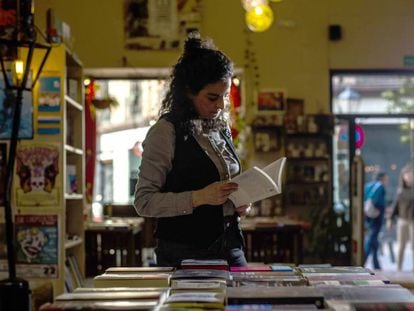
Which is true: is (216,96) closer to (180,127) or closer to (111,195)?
(180,127)

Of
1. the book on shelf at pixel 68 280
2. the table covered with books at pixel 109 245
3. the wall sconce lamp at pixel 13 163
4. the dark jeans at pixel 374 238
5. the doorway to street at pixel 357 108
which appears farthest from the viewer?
the dark jeans at pixel 374 238

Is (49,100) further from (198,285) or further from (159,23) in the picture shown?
(159,23)

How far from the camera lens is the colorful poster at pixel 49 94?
14.8ft

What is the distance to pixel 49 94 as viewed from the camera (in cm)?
452

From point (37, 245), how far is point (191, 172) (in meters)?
2.51

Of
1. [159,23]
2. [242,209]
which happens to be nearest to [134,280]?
[242,209]

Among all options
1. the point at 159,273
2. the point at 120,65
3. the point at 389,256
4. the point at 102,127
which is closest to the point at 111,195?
the point at 102,127

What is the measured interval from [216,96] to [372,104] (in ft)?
20.3

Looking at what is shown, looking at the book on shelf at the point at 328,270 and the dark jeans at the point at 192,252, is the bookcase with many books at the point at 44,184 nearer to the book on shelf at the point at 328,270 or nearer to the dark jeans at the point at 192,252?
the dark jeans at the point at 192,252

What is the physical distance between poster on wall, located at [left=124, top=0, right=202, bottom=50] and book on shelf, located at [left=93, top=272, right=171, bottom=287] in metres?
6.18

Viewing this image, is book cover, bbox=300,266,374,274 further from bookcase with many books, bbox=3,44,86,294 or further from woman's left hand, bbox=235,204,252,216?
bookcase with many books, bbox=3,44,86,294

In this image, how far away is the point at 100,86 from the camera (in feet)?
26.4

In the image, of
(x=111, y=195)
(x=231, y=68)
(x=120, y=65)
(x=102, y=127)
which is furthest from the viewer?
(x=102, y=127)

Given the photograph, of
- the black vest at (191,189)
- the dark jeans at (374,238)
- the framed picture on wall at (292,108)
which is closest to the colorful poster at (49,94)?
the black vest at (191,189)
